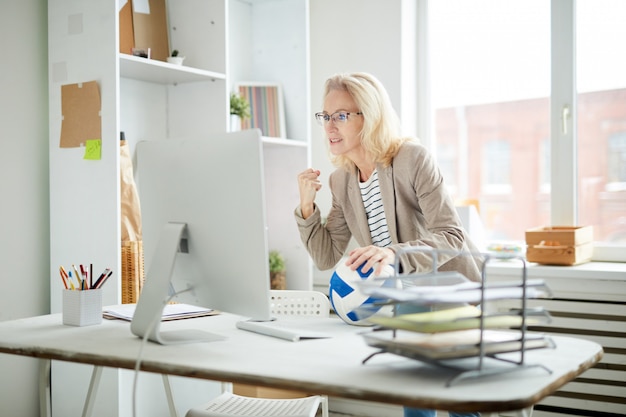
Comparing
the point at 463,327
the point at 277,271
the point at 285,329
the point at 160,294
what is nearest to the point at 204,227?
the point at 160,294

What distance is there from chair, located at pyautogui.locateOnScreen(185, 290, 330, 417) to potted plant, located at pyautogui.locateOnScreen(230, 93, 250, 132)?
1.03 m

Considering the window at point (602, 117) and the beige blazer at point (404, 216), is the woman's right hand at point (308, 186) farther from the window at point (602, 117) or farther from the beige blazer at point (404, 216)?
the window at point (602, 117)

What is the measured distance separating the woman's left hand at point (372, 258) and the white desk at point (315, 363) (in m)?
0.17

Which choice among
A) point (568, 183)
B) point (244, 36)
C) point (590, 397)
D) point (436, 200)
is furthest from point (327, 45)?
point (590, 397)

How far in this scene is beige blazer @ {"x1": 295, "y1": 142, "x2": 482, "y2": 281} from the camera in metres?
2.06

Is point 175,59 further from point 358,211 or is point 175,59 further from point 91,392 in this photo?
point 91,392

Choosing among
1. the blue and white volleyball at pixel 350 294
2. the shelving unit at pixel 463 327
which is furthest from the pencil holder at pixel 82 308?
the shelving unit at pixel 463 327

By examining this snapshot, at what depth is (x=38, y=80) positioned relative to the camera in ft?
8.74

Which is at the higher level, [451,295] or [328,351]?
[451,295]

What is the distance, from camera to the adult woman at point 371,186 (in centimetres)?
212

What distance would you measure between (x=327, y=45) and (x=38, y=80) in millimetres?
1505

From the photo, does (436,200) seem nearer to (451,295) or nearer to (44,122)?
(451,295)

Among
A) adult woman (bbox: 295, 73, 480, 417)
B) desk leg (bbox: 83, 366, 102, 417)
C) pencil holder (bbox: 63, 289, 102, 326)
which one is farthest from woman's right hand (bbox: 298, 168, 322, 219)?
desk leg (bbox: 83, 366, 102, 417)

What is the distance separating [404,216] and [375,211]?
108mm
